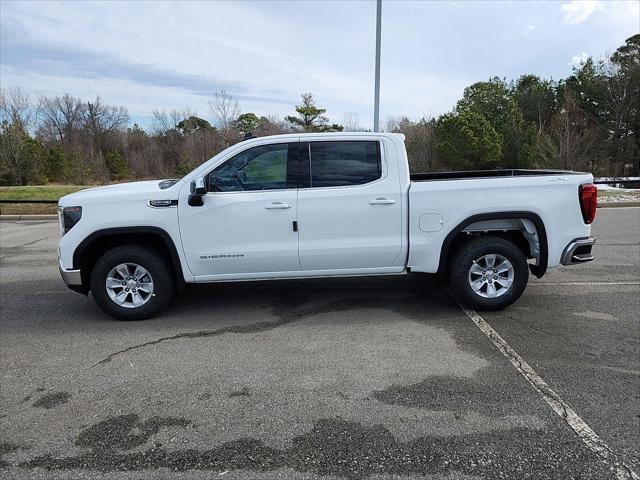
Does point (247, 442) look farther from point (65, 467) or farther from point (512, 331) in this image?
point (512, 331)

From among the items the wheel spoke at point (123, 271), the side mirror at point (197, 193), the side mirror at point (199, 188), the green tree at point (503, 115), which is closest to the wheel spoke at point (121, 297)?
the wheel spoke at point (123, 271)

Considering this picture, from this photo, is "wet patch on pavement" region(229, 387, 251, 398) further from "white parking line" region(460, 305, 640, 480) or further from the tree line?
the tree line

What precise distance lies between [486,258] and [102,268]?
4.15 metres

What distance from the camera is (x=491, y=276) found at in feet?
16.8

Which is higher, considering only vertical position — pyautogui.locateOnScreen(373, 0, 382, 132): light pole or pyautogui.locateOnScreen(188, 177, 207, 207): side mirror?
pyautogui.locateOnScreen(373, 0, 382, 132): light pole

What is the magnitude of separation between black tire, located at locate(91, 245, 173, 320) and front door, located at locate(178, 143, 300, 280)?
0.36 meters

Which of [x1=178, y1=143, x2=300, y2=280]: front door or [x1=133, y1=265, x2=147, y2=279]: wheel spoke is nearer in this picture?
[x1=178, y1=143, x2=300, y2=280]: front door

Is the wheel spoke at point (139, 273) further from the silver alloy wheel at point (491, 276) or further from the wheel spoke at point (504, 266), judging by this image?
the wheel spoke at point (504, 266)

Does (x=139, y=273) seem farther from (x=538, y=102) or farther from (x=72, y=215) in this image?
(x=538, y=102)

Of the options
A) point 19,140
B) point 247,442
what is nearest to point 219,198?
point 247,442

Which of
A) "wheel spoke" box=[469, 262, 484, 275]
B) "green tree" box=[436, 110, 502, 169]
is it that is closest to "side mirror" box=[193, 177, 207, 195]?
"wheel spoke" box=[469, 262, 484, 275]

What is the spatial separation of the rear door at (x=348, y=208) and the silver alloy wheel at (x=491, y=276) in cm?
88

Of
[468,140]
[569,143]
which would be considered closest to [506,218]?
[569,143]

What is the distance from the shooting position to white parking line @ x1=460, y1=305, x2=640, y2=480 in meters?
2.58
